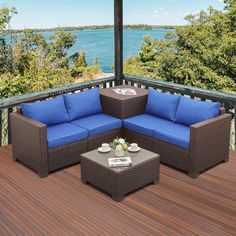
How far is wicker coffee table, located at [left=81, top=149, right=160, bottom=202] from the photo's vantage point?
164 inches

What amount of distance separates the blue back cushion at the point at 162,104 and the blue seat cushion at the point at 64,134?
3.34 feet

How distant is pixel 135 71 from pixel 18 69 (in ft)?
21.4

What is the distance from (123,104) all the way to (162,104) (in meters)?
0.51

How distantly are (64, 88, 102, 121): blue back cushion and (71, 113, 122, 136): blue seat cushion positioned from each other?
0.27 ft

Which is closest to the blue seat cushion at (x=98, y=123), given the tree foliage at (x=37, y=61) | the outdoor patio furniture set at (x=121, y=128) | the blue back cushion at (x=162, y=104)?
the outdoor patio furniture set at (x=121, y=128)

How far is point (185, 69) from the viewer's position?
20.0m

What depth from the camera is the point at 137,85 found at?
652 cm

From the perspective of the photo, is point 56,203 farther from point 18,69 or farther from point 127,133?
point 18,69

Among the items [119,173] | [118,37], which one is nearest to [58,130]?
[119,173]

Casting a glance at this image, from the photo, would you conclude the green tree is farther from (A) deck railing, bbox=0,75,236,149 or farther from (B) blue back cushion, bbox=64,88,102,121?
(B) blue back cushion, bbox=64,88,102,121

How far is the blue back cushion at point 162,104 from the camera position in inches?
209

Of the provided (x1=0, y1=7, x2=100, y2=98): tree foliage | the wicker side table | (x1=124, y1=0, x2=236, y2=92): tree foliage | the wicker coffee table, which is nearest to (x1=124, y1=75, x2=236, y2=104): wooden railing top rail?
the wicker side table

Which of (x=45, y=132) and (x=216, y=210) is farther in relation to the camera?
(x=45, y=132)

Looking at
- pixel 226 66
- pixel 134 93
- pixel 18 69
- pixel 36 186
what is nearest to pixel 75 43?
pixel 18 69
